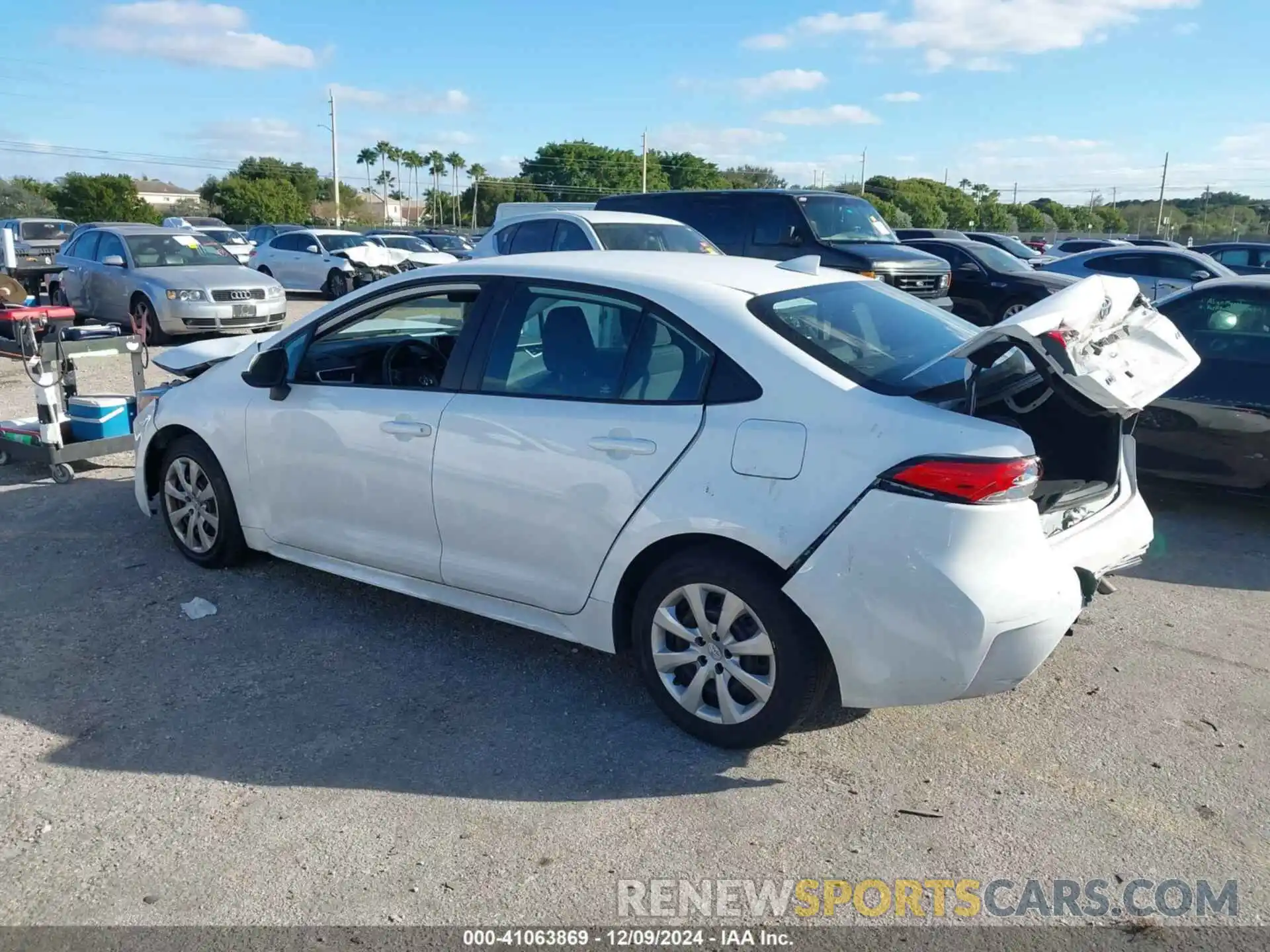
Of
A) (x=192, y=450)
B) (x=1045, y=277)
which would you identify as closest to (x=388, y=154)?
(x=1045, y=277)

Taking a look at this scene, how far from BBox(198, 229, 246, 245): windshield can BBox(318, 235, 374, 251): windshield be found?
8348 mm

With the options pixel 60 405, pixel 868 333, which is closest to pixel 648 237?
pixel 60 405

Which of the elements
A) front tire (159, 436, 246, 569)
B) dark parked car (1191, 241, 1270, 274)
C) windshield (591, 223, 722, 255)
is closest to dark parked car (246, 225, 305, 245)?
windshield (591, 223, 722, 255)

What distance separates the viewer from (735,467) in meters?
3.41

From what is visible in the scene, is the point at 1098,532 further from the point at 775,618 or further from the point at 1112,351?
the point at 775,618

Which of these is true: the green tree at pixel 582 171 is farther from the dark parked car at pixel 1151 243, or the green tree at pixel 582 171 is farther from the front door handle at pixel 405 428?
the front door handle at pixel 405 428

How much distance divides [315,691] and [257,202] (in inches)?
2804

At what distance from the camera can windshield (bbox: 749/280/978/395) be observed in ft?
11.6

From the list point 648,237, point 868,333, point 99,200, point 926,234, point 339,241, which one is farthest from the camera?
point 99,200

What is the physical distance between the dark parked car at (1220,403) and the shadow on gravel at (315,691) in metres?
3.93

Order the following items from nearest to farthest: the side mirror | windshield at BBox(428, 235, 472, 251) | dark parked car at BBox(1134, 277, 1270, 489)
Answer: the side mirror < dark parked car at BBox(1134, 277, 1270, 489) < windshield at BBox(428, 235, 472, 251)

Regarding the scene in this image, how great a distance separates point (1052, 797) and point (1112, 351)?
1555 mm

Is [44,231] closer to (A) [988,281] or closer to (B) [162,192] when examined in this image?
(A) [988,281]

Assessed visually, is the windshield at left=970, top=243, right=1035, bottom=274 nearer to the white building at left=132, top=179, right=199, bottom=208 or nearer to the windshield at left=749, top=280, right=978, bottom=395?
the windshield at left=749, top=280, right=978, bottom=395
